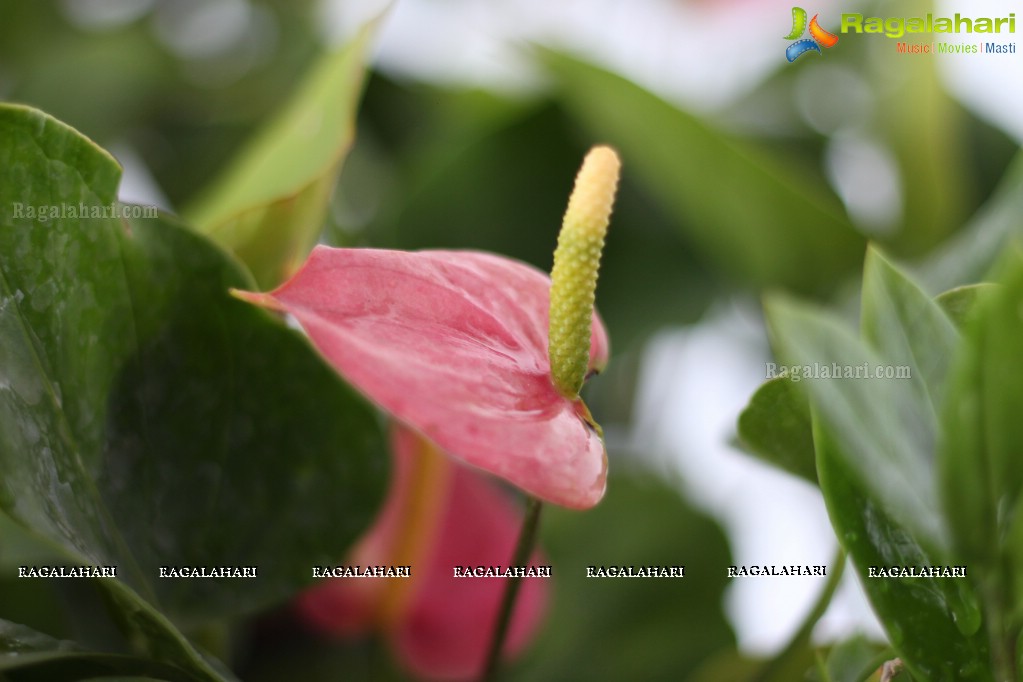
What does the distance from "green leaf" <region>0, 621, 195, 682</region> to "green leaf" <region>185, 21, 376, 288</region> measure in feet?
0.52

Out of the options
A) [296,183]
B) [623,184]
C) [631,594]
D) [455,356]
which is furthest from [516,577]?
[623,184]

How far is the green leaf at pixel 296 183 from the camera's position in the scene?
0.38 meters

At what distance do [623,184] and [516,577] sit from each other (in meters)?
0.51

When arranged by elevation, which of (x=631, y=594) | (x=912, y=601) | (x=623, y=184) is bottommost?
(x=631, y=594)

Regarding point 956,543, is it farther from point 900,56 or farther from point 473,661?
point 900,56

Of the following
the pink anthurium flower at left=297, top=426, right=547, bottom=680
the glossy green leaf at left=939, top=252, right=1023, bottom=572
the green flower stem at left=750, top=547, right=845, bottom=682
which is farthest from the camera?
the pink anthurium flower at left=297, top=426, right=547, bottom=680

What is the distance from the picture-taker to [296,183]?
411 millimetres

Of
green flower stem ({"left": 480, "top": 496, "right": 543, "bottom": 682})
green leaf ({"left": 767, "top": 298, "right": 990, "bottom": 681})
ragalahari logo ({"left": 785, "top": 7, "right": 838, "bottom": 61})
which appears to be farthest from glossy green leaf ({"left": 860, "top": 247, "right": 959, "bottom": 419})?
ragalahari logo ({"left": 785, "top": 7, "right": 838, "bottom": 61})

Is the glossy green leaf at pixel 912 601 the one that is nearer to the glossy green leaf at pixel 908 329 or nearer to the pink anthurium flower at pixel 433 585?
the glossy green leaf at pixel 908 329

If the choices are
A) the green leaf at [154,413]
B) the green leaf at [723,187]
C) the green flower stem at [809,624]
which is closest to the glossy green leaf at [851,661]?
the green flower stem at [809,624]

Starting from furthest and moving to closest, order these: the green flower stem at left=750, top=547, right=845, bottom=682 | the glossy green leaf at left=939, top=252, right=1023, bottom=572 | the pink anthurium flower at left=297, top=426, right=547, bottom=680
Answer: the pink anthurium flower at left=297, top=426, right=547, bottom=680, the green flower stem at left=750, top=547, right=845, bottom=682, the glossy green leaf at left=939, top=252, right=1023, bottom=572

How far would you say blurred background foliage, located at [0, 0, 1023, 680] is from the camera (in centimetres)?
58

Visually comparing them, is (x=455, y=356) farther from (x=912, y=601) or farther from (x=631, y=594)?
(x=631, y=594)

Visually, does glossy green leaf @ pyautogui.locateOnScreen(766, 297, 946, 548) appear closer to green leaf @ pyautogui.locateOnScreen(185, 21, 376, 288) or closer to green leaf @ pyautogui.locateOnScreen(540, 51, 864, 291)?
green leaf @ pyautogui.locateOnScreen(185, 21, 376, 288)
